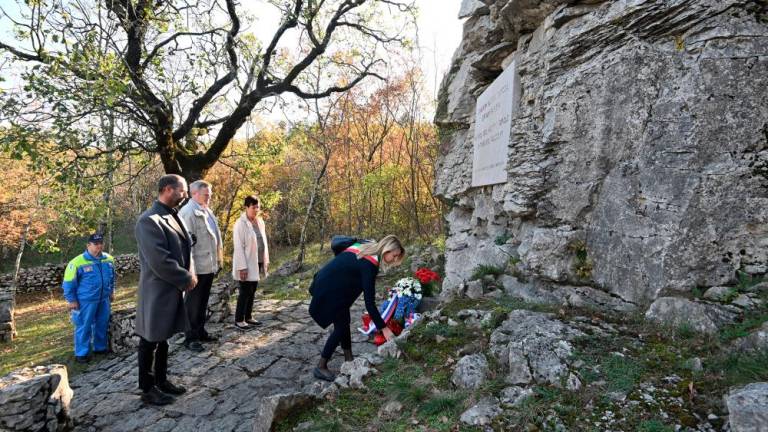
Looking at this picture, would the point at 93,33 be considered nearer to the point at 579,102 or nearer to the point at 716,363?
the point at 579,102

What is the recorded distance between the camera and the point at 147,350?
354cm

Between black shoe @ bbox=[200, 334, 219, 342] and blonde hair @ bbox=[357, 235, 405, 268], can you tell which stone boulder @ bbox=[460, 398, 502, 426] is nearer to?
blonde hair @ bbox=[357, 235, 405, 268]

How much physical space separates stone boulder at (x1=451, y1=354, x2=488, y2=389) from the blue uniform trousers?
5434 millimetres

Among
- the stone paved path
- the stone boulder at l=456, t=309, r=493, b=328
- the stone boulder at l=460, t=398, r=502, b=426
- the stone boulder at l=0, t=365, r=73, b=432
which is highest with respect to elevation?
the stone boulder at l=456, t=309, r=493, b=328

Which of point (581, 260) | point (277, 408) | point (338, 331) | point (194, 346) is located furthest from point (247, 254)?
point (581, 260)

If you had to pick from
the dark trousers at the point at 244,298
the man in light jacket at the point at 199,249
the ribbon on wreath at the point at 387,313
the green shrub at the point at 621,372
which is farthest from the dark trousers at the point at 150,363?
the green shrub at the point at 621,372

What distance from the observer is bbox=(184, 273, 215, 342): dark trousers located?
4.79m

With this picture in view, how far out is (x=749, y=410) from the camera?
1647 mm

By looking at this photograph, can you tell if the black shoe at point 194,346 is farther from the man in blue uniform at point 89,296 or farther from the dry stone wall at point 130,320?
the man in blue uniform at point 89,296

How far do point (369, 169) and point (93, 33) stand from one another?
10.2m

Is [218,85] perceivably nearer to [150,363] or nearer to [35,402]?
[150,363]

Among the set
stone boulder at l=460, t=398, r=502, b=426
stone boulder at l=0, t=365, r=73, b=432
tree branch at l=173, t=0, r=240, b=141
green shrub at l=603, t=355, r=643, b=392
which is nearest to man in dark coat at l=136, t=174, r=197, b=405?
stone boulder at l=0, t=365, r=73, b=432

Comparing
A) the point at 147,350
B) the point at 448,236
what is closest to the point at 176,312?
the point at 147,350

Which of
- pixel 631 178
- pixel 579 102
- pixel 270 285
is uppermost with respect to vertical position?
pixel 579 102
